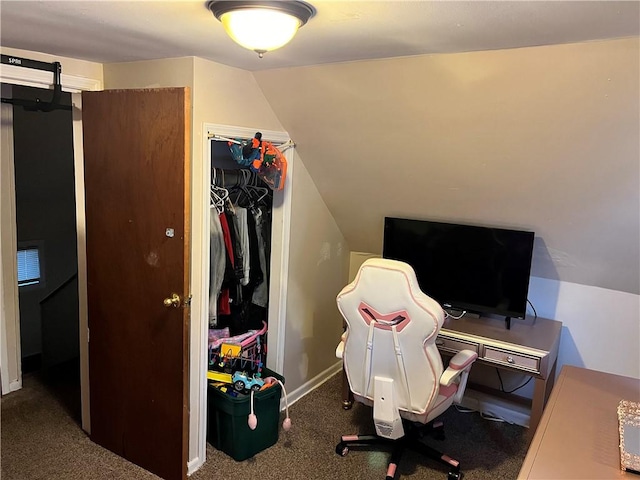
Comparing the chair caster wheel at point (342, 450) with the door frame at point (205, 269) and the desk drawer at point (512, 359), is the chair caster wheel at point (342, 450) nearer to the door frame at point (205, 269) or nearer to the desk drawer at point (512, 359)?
the door frame at point (205, 269)

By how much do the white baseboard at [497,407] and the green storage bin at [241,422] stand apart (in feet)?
4.27

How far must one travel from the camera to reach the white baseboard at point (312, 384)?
3.42 m

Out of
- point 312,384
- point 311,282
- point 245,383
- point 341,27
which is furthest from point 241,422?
point 341,27

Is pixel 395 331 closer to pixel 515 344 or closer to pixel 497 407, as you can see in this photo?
pixel 515 344

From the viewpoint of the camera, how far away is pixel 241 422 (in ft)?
9.07

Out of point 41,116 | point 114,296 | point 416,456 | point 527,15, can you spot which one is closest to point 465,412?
point 416,456

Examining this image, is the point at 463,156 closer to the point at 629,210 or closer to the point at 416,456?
the point at 629,210

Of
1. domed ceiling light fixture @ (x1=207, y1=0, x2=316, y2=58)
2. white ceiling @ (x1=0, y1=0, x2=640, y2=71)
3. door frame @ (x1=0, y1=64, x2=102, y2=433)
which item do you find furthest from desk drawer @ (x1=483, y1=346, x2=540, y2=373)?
door frame @ (x1=0, y1=64, x2=102, y2=433)

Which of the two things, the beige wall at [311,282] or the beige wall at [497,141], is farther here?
the beige wall at [311,282]

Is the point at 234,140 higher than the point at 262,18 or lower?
lower

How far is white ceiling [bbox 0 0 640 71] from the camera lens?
1.51 metres

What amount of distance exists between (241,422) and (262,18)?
80.5 inches

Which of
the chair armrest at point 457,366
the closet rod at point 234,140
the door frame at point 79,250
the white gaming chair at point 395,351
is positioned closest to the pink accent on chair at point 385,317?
the white gaming chair at point 395,351

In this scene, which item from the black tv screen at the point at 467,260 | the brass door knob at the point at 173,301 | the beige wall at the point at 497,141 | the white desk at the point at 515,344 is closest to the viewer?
the beige wall at the point at 497,141
